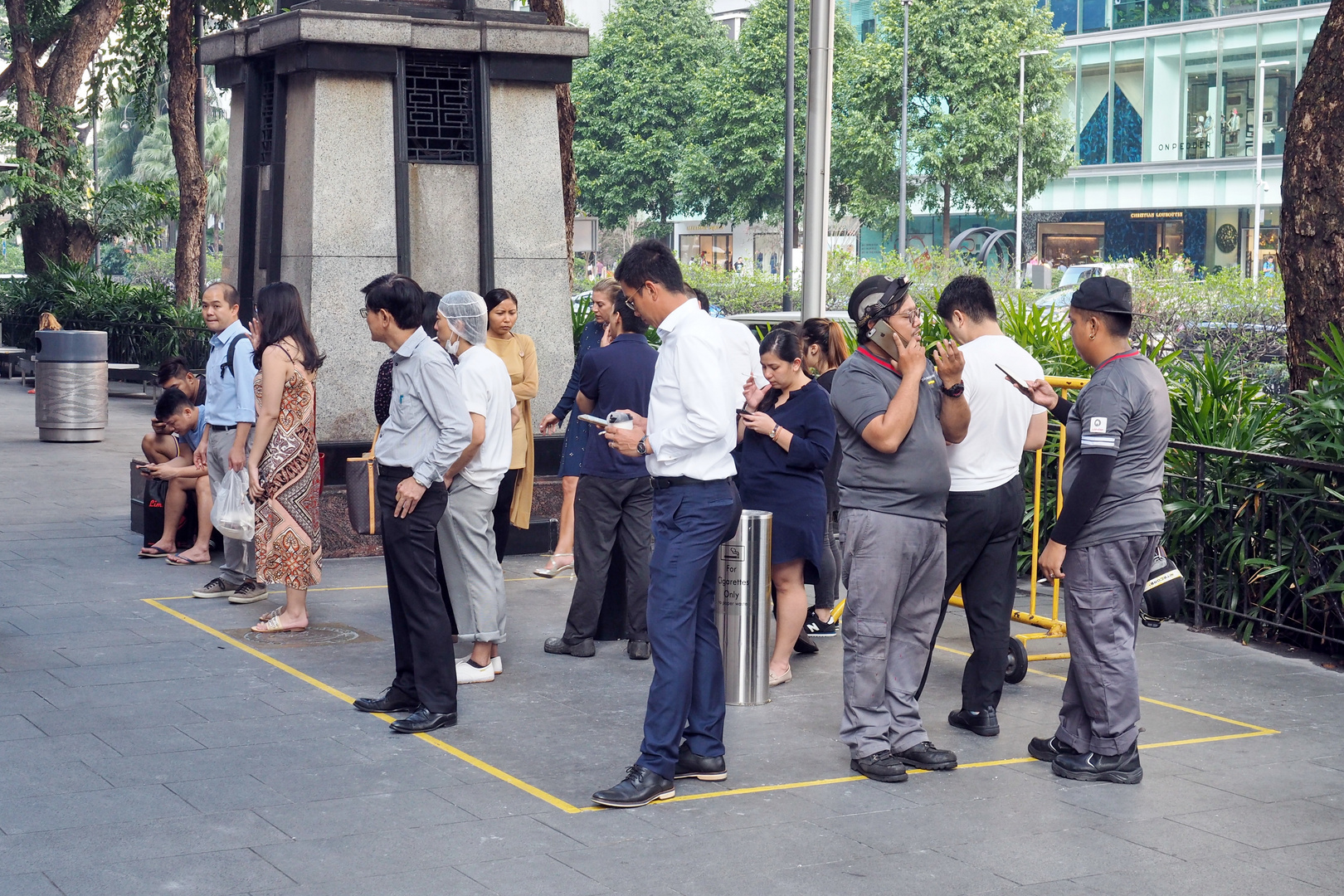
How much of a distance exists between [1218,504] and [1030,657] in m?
1.71

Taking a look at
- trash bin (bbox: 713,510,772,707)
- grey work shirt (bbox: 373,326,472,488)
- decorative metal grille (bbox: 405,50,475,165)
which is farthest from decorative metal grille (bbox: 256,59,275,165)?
trash bin (bbox: 713,510,772,707)

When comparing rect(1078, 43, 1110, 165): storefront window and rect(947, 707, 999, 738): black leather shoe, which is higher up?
rect(1078, 43, 1110, 165): storefront window

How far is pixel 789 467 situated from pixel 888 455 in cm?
152

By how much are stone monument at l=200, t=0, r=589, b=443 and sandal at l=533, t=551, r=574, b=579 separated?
1515 mm

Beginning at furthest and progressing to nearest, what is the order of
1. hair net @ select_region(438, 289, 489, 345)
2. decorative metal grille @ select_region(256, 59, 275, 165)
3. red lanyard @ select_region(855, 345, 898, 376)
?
decorative metal grille @ select_region(256, 59, 275, 165), hair net @ select_region(438, 289, 489, 345), red lanyard @ select_region(855, 345, 898, 376)

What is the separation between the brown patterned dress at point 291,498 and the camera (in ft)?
25.8

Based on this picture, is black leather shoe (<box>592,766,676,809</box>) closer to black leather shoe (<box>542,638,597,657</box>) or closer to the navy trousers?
the navy trousers

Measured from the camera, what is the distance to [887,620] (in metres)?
5.70

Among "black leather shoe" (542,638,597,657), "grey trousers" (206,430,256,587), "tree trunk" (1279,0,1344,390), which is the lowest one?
"black leather shoe" (542,638,597,657)

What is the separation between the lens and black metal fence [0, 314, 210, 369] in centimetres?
2395

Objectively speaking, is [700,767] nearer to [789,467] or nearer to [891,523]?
[891,523]

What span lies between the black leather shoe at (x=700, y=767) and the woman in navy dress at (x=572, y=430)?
2.67 meters

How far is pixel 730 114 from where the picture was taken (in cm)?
5125

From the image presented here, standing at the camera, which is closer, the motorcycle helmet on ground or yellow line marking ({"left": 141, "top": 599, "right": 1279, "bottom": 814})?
yellow line marking ({"left": 141, "top": 599, "right": 1279, "bottom": 814})
